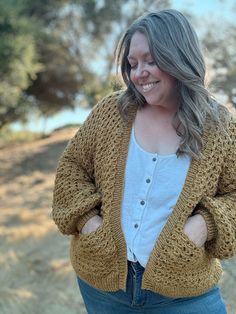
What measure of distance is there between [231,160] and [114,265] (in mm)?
587

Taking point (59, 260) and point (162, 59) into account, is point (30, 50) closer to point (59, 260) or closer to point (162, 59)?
point (59, 260)

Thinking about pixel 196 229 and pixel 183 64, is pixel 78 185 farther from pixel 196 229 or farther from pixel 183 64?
pixel 183 64

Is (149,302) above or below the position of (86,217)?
below

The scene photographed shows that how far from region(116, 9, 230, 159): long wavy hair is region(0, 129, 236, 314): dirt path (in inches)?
85.7

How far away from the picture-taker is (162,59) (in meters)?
1.77

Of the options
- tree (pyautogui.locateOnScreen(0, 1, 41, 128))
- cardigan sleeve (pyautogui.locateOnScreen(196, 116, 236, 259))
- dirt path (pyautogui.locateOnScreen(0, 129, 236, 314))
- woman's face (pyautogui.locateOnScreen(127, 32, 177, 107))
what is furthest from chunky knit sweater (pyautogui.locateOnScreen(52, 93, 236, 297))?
tree (pyautogui.locateOnScreen(0, 1, 41, 128))

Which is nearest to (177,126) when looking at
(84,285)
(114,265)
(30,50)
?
(114,265)

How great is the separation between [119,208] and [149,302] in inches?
14.7

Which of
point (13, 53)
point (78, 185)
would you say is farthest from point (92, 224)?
point (13, 53)

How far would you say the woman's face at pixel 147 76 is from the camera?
1.81 meters

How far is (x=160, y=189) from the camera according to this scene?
1.87m

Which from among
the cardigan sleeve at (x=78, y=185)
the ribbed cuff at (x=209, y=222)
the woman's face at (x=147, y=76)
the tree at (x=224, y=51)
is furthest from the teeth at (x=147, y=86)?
the tree at (x=224, y=51)

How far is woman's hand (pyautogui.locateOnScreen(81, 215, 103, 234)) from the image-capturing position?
196 centimetres

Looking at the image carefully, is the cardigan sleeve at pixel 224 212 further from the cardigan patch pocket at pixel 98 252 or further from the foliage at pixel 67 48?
the foliage at pixel 67 48
